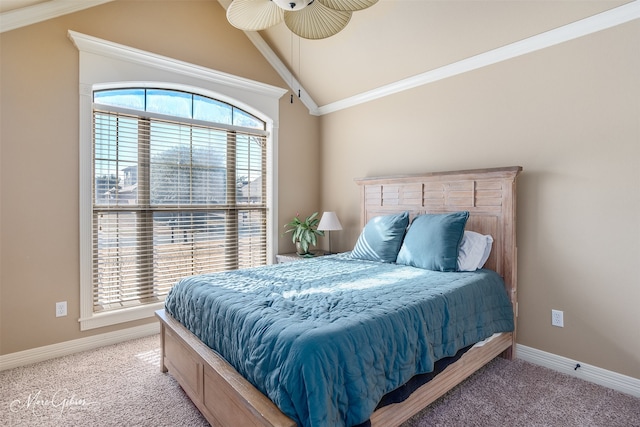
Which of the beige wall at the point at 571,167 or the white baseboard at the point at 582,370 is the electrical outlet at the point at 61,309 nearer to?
the beige wall at the point at 571,167

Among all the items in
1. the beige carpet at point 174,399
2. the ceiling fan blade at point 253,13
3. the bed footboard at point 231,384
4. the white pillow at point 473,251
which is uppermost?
the ceiling fan blade at point 253,13

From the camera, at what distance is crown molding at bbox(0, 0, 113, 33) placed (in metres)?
2.52

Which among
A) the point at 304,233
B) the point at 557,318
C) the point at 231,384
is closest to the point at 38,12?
the point at 304,233

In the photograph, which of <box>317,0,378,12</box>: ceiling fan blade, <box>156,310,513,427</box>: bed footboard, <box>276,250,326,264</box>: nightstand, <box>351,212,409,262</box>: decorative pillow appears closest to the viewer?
<box>156,310,513,427</box>: bed footboard

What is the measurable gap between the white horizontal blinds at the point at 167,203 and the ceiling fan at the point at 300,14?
1.69 meters

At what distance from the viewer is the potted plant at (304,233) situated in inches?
157

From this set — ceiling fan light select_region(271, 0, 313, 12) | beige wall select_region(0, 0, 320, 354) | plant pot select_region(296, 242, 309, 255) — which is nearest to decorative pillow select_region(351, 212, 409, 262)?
plant pot select_region(296, 242, 309, 255)

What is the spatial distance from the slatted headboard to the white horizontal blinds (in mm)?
1627

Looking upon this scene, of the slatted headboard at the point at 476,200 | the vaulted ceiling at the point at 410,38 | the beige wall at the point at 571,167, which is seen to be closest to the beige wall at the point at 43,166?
the vaulted ceiling at the point at 410,38

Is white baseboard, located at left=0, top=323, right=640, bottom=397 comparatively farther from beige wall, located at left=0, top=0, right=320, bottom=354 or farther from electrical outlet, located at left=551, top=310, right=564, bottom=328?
electrical outlet, located at left=551, top=310, right=564, bottom=328

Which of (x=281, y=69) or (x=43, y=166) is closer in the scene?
A: (x=43, y=166)

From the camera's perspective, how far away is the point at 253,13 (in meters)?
2.04

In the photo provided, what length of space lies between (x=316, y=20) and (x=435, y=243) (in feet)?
5.88

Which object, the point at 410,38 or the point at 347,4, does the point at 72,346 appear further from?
the point at 410,38
